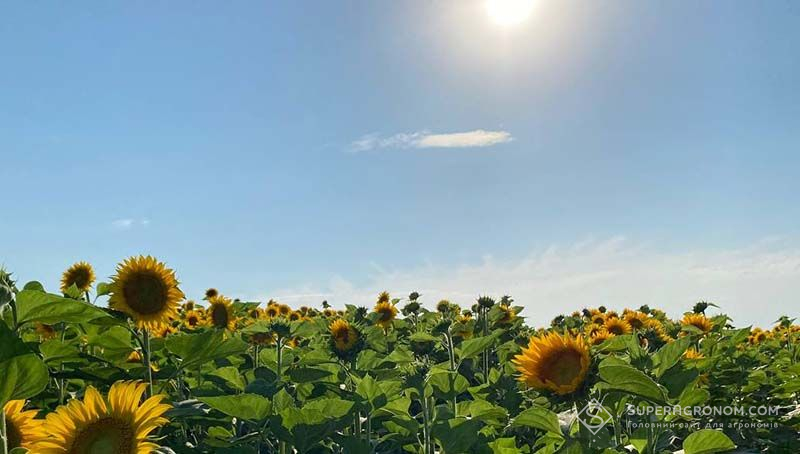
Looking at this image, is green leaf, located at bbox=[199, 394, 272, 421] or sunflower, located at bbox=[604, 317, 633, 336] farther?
sunflower, located at bbox=[604, 317, 633, 336]

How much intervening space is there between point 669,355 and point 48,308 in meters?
3.15

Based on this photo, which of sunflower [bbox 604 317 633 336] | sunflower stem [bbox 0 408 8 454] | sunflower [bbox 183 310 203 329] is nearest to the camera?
sunflower stem [bbox 0 408 8 454]

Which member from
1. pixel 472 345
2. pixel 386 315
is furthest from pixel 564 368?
pixel 386 315

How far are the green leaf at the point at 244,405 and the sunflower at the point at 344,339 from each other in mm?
2585

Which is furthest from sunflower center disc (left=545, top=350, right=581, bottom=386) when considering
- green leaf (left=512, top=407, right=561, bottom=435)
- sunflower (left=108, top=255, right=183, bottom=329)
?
sunflower (left=108, top=255, right=183, bottom=329)

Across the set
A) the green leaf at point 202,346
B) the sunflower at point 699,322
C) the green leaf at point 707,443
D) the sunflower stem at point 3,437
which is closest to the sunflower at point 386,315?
the sunflower at point 699,322

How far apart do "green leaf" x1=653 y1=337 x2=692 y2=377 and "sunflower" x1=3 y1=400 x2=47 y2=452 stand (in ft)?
10.1

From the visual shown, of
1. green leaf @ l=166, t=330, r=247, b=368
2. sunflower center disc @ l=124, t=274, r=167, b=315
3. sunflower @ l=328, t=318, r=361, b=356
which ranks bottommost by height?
green leaf @ l=166, t=330, r=247, b=368

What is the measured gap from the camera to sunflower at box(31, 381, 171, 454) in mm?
2494

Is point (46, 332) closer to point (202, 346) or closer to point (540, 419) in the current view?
point (202, 346)

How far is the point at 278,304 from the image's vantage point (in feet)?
49.0

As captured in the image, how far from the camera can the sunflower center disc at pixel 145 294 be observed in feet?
14.9

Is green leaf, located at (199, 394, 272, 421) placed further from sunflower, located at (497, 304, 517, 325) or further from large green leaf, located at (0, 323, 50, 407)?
sunflower, located at (497, 304, 517, 325)

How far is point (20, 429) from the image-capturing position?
253 cm
